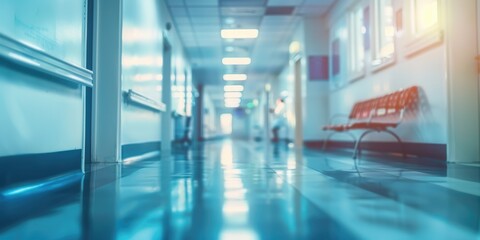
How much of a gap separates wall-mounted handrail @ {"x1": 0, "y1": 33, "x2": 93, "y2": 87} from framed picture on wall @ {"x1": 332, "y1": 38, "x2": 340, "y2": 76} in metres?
5.66

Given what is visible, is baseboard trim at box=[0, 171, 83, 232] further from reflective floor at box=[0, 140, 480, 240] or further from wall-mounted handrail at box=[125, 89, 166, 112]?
wall-mounted handrail at box=[125, 89, 166, 112]

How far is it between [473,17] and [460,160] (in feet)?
4.47

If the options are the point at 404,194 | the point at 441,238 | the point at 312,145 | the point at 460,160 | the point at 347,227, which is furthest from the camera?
the point at 312,145

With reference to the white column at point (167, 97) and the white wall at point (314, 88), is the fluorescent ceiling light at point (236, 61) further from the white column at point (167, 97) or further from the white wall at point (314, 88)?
the white column at point (167, 97)

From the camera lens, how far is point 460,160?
3.44 metres

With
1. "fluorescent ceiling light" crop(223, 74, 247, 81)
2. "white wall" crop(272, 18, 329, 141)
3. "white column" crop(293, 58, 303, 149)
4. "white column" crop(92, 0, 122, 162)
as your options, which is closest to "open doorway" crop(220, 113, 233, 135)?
"fluorescent ceiling light" crop(223, 74, 247, 81)

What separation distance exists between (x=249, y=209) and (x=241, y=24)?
713 centimetres

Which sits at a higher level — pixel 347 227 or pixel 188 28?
pixel 188 28

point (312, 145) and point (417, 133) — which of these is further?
point (312, 145)

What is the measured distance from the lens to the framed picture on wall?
7266mm

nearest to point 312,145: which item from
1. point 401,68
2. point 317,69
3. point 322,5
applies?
point 317,69

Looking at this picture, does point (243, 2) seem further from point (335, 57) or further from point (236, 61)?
point (236, 61)

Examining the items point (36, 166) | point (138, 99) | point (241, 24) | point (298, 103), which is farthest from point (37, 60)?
point (298, 103)

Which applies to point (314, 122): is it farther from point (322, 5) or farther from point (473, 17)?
point (473, 17)
